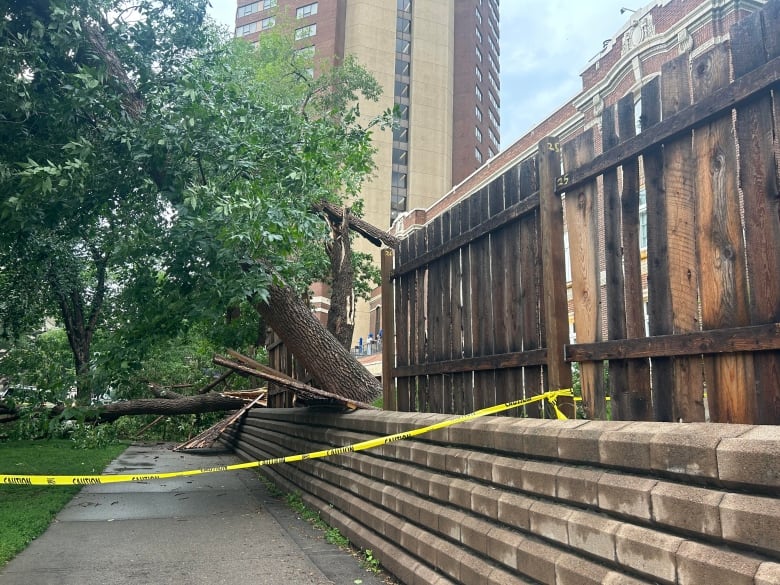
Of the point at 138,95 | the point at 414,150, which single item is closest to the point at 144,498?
the point at 138,95

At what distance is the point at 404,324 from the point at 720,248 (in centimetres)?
373

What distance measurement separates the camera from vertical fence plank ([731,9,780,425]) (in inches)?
102

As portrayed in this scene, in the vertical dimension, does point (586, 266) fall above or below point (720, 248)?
above

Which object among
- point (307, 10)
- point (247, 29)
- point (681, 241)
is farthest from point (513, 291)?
point (247, 29)

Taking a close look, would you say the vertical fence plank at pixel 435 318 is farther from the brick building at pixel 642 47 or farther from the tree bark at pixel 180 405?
the tree bark at pixel 180 405

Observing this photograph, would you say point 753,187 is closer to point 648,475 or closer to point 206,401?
point 648,475

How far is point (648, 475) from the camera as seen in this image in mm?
2562

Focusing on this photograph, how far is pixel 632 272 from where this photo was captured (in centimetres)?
339

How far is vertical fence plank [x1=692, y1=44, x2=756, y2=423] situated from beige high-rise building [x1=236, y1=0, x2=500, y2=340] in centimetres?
5415

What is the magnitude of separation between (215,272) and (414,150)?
55.9 metres

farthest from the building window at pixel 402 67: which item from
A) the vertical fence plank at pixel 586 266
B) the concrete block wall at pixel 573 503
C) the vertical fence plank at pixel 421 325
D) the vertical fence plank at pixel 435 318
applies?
the vertical fence plank at pixel 586 266

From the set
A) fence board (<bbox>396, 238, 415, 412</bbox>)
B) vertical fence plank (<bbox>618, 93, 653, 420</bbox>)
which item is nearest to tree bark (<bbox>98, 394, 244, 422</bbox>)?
fence board (<bbox>396, 238, 415, 412</bbox>)

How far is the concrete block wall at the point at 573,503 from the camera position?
2.10m

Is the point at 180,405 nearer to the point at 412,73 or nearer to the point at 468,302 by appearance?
the point at 468,302
